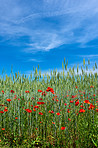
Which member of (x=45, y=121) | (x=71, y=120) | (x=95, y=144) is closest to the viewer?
(x=95, y=144)

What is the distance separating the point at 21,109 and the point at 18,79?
66cm

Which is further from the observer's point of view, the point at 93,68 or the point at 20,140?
the point at 93,68

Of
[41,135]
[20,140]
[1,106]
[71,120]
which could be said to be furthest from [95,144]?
[1,106]

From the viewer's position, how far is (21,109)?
118 inches

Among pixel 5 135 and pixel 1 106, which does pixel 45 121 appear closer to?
pixel 5 135

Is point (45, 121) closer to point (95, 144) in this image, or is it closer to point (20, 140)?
point (20, 140)

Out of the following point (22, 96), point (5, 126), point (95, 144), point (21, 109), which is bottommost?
point (95, 144)

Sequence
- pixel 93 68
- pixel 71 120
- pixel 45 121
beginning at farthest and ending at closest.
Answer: pixel 93 68, pixel 45 121, pixel 71 120

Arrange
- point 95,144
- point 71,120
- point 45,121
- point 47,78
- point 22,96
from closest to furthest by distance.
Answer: point 95,144 → point 71,120 → point 45,121 → point 22,96 → point 47,78

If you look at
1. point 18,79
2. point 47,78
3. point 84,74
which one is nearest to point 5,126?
point 18,79

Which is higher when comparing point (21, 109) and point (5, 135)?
point (21, 109)

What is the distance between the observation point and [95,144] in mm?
2314

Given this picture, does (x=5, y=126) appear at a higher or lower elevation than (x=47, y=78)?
lower

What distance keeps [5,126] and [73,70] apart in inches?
75.8
